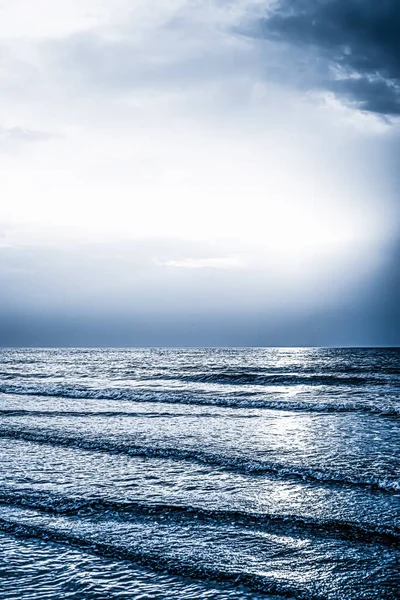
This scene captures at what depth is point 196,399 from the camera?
68.8 feet

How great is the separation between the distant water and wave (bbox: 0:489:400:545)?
0.03 metres

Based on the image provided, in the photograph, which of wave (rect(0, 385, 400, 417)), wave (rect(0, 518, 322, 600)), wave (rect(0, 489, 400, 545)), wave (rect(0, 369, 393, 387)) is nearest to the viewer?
wave (rect(0, 518, 322, 600))

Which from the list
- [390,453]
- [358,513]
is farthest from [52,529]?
[390,453]

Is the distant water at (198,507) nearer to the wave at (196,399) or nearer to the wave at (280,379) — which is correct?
the wave at (196,399)

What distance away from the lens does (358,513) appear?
22.0ft

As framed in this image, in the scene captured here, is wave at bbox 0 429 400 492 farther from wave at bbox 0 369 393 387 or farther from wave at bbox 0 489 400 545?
wave at bbox 0 369 393 387

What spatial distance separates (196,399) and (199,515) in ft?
47.3

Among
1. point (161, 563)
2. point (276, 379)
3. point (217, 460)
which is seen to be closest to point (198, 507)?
point (161, 563)

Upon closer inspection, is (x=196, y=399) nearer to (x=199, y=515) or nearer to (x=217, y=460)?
(x=217, y=460)

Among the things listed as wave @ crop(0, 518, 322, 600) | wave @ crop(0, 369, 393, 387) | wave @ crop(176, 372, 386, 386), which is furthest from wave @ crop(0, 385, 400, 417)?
wave @ crop(0, 518, 322, 600)

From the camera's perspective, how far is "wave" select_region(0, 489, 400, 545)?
6012 millimetres

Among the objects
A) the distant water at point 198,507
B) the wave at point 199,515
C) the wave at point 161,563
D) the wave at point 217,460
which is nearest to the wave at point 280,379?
the distant water at point 198,507

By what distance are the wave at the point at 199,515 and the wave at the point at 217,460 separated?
76.0 inches

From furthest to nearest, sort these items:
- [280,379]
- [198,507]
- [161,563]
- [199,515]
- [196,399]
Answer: [280,379] < [196,399] < [198,507] < [199,515] < [161,563]
